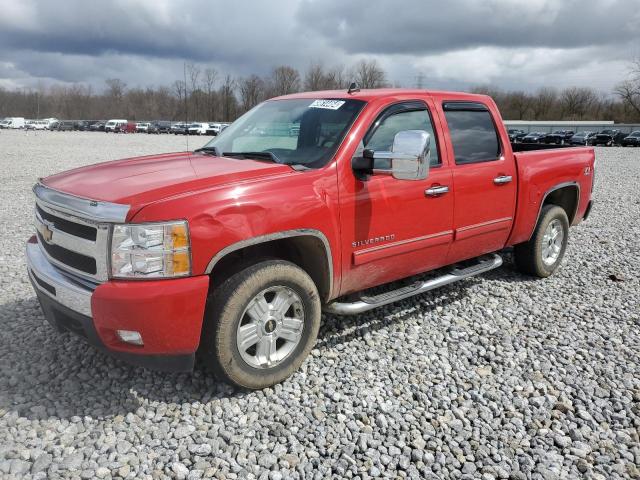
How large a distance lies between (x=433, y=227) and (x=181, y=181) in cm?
206

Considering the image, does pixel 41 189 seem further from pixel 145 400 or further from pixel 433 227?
pixel 433 227

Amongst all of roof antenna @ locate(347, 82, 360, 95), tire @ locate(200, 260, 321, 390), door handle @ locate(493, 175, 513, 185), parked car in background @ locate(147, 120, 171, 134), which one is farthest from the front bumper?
parked car in background @ locate(147, 120, 171, 134)

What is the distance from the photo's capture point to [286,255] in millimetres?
3635

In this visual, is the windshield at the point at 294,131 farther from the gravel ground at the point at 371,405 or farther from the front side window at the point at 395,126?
the gravel ground at the point at 371,405

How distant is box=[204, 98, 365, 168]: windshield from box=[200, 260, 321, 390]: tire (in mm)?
827

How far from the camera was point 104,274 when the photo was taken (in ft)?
9.53

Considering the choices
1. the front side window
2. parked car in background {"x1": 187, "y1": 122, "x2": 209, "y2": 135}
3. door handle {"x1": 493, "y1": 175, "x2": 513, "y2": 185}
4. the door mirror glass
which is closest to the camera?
the door mirror glass

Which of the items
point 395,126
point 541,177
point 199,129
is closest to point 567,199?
point 541,177

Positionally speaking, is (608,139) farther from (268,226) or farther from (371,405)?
(268,226)

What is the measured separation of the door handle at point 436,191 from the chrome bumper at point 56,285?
8.16 feet

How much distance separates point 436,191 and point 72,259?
2.64 metres

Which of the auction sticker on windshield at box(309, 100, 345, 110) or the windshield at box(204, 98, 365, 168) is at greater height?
the auction sticker on windshield at box(309, 100, 345, 110)

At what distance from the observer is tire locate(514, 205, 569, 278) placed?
556 cm

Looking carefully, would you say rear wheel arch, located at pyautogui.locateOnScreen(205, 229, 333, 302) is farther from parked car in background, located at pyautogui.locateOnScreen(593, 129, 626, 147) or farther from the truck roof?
parked car in background, located at pyautogui.locateOnScreen(593, 129, 626, 147)
